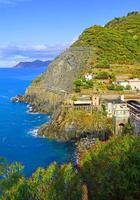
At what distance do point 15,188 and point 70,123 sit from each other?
4652 centimetres

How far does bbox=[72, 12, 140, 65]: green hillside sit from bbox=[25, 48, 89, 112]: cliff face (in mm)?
3738

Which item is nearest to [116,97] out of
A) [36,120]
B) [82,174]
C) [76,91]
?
[76,91]

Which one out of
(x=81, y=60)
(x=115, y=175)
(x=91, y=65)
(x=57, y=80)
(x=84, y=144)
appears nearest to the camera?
(x=115, y=175)

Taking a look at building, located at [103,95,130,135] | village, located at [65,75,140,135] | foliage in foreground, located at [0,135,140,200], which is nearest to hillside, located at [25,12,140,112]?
village, located at [65,75,140,135]

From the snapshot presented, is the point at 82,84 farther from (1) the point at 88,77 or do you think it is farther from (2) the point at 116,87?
(2) the point at 116,87

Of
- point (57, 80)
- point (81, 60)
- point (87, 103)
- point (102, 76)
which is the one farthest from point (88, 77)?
point (57, 80)

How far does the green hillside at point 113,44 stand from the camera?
12100 cm

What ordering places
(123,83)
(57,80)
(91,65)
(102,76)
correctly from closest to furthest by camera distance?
(123,83)
(102,76)
(91,65)
(57,80)

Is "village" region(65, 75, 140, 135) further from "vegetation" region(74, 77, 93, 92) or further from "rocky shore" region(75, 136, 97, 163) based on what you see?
"vegetation" region(74, 77, 93, 92)

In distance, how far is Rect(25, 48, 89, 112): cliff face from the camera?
112 meters

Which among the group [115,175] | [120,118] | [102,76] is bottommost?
[115,175]

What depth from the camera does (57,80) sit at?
400 ft

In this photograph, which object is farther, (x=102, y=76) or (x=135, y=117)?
(x=102, y=76)

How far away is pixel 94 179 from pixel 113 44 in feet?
298
